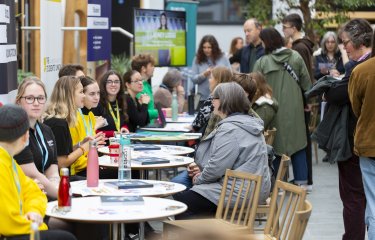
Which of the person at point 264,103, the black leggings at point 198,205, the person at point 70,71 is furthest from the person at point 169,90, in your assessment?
the black leggings at point 198,205

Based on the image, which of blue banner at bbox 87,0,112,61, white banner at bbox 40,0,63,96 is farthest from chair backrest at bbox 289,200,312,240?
blue banner at bbox 87,0,112,61

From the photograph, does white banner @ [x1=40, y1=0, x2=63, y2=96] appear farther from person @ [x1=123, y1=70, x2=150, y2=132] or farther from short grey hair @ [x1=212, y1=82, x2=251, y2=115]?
short grey hair @ [x1=212, y1=82, x2=251, y2=115]

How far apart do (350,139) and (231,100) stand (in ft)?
→ 3.42

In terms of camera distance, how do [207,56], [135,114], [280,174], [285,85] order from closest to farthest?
[280,174]
[135,114]
[285,85]
[207,56]

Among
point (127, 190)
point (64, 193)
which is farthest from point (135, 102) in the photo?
point (64, 193)

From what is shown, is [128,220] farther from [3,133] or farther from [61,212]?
[3,133]

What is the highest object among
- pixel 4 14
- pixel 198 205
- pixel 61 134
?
pixel 4 14

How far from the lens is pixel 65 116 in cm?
784

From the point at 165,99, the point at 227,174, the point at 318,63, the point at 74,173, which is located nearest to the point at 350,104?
the point at 227,174

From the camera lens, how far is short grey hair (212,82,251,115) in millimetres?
7367

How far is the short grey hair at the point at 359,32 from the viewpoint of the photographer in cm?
732

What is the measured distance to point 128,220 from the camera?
17.4 ft

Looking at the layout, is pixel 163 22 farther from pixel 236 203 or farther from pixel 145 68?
pixel 236 203

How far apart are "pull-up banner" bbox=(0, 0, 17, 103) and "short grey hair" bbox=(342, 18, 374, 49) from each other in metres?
2.64
